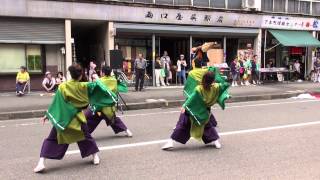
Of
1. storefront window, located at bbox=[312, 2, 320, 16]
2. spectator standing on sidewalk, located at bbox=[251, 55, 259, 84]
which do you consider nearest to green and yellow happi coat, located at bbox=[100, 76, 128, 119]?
spectator standing on sidewalk, located at bbox=[251, 55, 259, 84]

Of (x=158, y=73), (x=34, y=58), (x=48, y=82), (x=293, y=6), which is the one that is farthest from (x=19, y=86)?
(x=293, y=6)

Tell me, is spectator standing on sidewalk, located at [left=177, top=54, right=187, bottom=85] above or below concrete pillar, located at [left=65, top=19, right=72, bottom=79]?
below

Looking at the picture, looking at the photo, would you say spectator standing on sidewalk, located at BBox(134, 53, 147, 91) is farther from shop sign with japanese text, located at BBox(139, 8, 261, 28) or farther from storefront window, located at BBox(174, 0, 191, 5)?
storefront window, located at BBox(174, 0, 191, 5)

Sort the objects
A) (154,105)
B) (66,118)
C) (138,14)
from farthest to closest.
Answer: (138,14) < (154,105) < (66,118)

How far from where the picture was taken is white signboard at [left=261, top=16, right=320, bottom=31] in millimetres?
23984

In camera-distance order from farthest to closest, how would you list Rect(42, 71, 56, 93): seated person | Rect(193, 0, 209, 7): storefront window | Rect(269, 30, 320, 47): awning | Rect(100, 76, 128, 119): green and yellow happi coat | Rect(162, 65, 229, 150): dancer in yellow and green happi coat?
Rect(269, 30, 320, 47): awning → Rect(193, 0, 209, 7): storefront window → Rect(42, 71, 56, 93): seated person → Rect(100, 76, 128, 119): green and yellow happi coat → Rect(162, 65, 229, 150): dancer in yellow and green happi coat

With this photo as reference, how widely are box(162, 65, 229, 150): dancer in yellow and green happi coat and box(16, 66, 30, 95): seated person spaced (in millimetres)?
11037

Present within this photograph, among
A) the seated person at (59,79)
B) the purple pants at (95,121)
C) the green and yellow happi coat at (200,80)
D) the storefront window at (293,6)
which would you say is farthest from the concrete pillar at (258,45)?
the purple pants at (95,121)

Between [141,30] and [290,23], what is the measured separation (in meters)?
9.13

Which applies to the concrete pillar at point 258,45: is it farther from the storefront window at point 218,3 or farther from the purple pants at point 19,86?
the purple pants at point 19,86

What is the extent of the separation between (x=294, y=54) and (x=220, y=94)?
64.7ft

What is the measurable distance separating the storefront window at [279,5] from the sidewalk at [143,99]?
6256 mm

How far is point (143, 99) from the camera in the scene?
16125 millimetres

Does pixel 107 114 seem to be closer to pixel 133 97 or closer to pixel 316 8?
pixel 133 97
